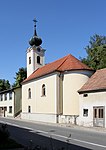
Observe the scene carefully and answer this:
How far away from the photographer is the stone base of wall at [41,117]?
118 feet

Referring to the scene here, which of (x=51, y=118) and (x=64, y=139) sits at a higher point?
(x=64, y=139)

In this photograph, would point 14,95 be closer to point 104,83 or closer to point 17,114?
point 17,114

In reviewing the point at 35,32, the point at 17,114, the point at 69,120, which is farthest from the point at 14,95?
the point at 69,120

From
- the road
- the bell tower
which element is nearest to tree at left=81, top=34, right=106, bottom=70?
the bell tower

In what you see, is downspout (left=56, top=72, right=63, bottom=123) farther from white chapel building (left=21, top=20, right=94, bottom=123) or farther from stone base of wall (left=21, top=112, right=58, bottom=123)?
stone base of wall (left=21, top=112, right=58, bottom=123)

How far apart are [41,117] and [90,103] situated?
1264cm

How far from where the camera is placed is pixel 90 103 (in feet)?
95.7

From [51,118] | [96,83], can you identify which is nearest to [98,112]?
[96,83]

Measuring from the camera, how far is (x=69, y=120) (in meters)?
32.2

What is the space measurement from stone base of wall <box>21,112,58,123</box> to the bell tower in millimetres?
8462

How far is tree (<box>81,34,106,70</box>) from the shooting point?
53031mm

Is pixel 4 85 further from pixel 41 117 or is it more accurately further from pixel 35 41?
pixel 41 117

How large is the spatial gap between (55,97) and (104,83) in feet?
30.1

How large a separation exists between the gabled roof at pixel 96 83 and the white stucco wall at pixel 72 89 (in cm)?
139
